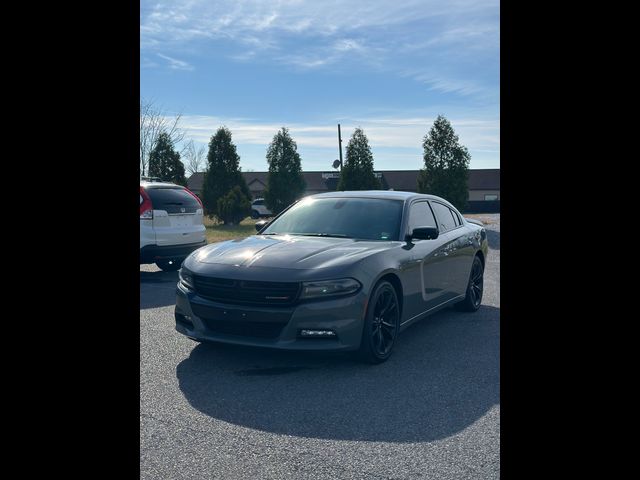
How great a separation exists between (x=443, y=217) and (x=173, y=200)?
15.6 ft

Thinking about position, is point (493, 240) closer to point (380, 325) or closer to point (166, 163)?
point (380, 325)

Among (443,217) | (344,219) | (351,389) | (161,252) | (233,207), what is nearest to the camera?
(351,389)

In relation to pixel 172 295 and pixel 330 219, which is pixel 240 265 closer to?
pixel 330 219

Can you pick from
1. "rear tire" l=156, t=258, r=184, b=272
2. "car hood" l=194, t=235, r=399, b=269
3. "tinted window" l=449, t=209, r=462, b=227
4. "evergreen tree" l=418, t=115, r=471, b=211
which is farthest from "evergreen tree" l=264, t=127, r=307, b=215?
"car hood" l=194, t=235, r=399, b=269

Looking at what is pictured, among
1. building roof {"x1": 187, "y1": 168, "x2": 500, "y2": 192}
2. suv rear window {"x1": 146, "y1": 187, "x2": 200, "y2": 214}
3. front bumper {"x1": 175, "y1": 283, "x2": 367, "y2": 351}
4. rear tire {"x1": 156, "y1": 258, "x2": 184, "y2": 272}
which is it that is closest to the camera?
front bumper {"x1": 175, "y1": 283, "x2": 367, "y2": 351}

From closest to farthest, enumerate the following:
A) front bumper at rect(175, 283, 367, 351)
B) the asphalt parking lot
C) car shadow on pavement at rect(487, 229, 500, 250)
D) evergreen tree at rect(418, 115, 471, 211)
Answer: the asphalt parking lot
front bumper at rect(175, 283, 367, 351)
car shadow on pavement at rect(487, 229, 500, 250)
evergreen tree at rect(418, 115, 471, 211)

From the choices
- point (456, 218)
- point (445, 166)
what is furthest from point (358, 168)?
point (456, 218)

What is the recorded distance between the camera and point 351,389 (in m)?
4.52

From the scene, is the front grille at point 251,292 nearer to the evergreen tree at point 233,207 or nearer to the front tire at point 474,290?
the front tire at point 474,290

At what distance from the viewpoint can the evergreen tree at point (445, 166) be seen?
27.9 m

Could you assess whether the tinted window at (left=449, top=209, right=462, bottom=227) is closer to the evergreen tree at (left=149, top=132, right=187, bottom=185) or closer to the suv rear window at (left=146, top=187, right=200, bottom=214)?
the suv rear window at (left=146, top=187, right=200, bottom=214)

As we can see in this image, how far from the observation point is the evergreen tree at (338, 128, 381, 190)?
96.4 feet

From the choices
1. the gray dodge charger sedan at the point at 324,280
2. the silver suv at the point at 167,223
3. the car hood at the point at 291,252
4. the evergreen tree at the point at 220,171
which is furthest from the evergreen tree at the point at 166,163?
the car hood at the point at 291,252
